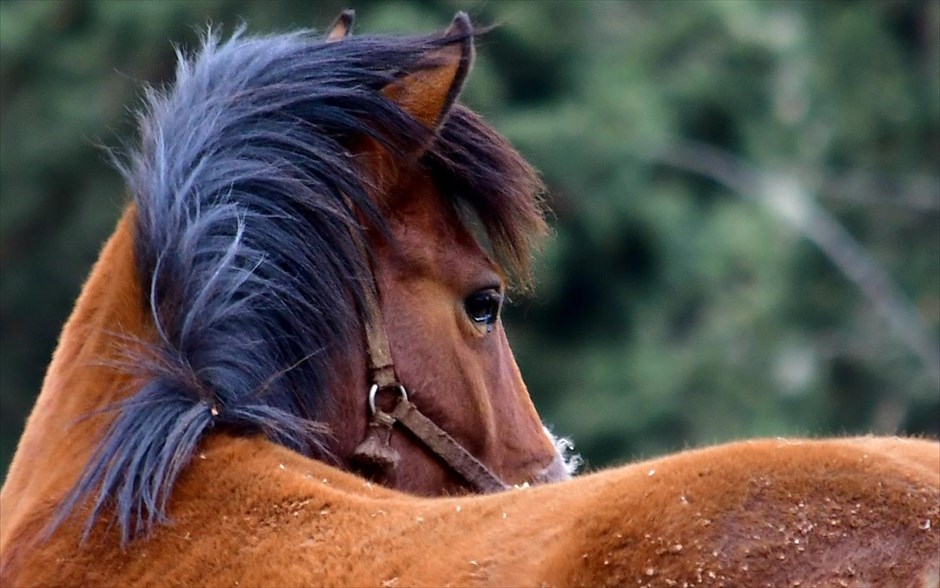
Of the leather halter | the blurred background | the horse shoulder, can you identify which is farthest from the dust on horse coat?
the blurred background

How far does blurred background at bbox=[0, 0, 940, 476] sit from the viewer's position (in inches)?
394

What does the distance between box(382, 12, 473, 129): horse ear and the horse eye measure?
32cm

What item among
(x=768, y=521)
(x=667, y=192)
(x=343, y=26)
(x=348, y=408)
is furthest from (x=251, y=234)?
(x=667, y=192)

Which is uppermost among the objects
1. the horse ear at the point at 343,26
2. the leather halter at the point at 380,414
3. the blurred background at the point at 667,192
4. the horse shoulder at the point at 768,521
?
the horse ear at the point at 343,26

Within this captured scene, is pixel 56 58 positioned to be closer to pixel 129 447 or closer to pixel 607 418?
pixel 607 418

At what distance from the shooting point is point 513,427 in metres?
2.41

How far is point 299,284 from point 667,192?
10.6 m

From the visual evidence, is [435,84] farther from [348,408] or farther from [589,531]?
[589,531]

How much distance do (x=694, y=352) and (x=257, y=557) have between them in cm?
1053

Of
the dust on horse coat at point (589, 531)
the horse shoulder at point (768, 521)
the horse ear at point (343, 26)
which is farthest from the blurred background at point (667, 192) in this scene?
the horse shoulder at point (768, 521)

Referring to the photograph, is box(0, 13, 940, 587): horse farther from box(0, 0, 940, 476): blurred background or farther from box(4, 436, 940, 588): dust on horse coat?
box(0, 0, 940, 476): blurred background

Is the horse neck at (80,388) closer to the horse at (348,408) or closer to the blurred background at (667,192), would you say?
the horse at (348,408)

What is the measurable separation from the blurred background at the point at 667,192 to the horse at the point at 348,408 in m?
5.89

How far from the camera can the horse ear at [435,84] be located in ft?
7.18
